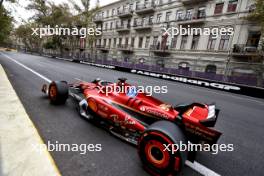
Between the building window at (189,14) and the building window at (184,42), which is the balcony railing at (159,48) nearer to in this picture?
the building window at (184,42)

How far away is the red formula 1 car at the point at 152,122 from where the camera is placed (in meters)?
1.83

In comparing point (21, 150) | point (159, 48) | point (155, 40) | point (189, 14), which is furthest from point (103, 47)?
point (21, 150)

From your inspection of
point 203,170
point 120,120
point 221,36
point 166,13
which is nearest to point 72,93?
point 120,120

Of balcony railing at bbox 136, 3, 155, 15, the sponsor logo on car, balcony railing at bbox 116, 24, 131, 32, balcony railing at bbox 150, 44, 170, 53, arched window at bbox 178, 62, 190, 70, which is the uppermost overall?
balcony railing at bbox 136, 3, 155, 15

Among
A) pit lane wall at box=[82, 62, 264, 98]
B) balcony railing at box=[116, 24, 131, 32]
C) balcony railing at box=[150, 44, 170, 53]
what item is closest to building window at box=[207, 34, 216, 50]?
balcony railing at box=[150, 44, 170, 53]

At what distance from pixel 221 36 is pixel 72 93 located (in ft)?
64.4

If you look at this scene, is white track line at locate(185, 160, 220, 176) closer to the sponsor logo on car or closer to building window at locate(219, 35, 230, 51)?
the sponsor logo on car

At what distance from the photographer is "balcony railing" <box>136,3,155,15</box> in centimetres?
2629

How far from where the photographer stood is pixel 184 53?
2136 centimetres

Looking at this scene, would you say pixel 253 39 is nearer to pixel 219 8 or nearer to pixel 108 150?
pixel 219 8

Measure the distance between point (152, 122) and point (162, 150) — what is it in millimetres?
565

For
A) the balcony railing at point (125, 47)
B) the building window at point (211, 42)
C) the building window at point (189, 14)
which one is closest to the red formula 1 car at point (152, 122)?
the building window at point (211, 42)

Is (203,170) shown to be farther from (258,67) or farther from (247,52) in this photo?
(247,52)

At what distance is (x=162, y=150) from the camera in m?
1.87
